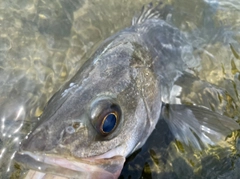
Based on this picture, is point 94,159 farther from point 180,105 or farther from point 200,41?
point 200,41

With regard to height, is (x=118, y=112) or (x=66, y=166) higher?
(x=118, y=112)

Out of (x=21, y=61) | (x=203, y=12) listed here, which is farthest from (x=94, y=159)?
(x=203, y=12)

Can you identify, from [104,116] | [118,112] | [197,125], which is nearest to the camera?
[104,116]

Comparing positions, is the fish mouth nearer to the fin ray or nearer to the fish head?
the fish head

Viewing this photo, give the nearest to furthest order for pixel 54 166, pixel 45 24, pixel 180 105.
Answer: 1. pixel 54 166
2. pixel 180 105
3. pixel 45 24

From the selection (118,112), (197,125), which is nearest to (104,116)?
(118,112)

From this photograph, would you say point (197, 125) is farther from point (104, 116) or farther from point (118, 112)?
point (104, 116)

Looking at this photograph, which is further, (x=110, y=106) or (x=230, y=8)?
(x=230, y=8)

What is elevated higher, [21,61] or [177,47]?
[177,47]

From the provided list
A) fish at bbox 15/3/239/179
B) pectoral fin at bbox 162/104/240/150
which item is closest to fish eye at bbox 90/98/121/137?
fish at bbox 15/3/239/179
